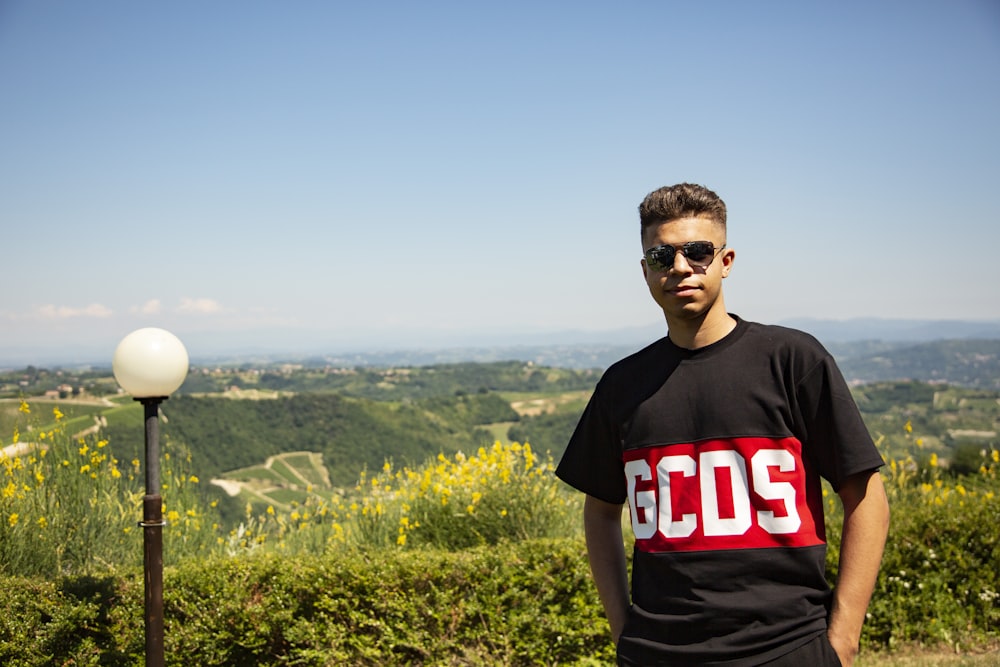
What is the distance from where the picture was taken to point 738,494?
5.35ft

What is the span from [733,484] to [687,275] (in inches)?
20.6

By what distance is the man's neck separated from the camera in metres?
1.79

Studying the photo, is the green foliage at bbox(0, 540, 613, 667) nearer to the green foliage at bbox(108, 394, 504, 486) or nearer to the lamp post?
the lamp post

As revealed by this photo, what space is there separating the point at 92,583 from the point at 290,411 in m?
45.2

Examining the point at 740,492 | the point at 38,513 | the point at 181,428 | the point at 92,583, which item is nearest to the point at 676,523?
the point at 740,492

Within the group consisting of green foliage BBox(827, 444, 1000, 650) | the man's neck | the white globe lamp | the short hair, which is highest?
Result: the short hair

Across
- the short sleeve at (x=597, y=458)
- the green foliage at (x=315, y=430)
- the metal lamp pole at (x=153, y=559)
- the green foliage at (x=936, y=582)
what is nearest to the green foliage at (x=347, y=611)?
the metal lamp pole at (x=153, y=559)

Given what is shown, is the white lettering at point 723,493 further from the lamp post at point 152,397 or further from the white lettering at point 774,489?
the lamp post at point 152,397

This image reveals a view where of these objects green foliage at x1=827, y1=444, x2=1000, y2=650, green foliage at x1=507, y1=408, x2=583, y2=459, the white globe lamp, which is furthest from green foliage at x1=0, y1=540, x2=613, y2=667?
green foliage at x1=507, y1=408, x2=583, y2=459

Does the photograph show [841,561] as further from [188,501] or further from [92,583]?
[188,501]

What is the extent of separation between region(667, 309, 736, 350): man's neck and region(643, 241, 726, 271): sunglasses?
14cm

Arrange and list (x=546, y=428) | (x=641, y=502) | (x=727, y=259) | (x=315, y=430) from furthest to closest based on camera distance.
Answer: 1. (x=546, y=428)
2. (x=315, y=430)
3. (x=727, y=259)
4. (x=641, y=502)

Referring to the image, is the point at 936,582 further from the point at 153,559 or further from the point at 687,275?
the point at 153,559

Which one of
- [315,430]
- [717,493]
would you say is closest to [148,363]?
[717,493]
